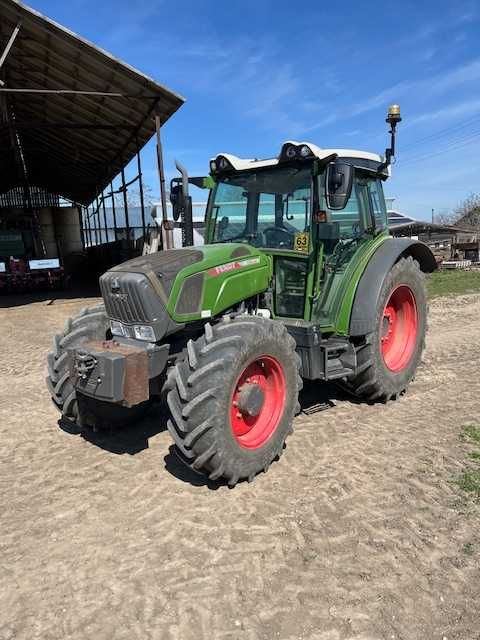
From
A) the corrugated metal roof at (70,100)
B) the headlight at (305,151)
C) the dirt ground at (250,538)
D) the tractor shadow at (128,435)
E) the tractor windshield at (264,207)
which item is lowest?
the tractor shadow at (128,435)

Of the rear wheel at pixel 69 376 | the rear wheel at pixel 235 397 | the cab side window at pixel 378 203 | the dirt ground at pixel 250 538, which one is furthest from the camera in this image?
the cab side window at pixel 378 203

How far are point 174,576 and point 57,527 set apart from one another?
89 cm

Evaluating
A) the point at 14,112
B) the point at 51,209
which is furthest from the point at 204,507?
the point at 51,209

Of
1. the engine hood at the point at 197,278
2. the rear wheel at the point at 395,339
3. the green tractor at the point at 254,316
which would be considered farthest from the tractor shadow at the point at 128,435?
the rear wheel at the point at 395,339

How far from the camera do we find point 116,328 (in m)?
3.77

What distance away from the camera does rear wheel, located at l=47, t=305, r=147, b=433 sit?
3873 millimetres

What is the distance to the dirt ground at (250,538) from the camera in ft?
7.53

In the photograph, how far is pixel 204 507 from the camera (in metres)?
3.15

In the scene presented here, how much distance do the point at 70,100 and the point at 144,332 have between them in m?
11.5

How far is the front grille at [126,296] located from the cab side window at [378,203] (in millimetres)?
2646

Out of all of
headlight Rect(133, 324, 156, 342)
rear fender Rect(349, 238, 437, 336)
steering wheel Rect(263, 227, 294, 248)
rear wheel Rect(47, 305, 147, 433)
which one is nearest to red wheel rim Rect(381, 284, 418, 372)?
rear fender Rect(349, 238, 437, 336)

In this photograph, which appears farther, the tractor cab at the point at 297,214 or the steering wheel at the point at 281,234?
the steering wheel at the point at 281,234

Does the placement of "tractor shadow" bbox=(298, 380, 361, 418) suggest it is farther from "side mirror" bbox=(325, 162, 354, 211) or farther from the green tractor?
"side mirror" bbox=(325, 162, 354, 211)

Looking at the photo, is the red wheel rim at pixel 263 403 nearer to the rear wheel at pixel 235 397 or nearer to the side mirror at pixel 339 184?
the rear wheel at pixel 235 397
